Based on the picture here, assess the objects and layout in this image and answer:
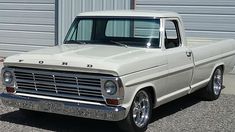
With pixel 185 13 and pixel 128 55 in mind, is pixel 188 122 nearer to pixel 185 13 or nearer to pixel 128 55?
pixel 128 55

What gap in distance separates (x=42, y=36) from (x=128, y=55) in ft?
25.4

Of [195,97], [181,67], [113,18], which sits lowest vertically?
[195,97]

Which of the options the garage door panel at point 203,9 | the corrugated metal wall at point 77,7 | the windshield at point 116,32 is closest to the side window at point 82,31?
the windshield at point 116,32

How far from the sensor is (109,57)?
6516mm

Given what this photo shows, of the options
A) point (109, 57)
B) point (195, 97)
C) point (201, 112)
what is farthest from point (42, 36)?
point (109, 57)

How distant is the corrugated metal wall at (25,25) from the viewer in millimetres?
13969

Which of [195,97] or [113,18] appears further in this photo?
[195,97]

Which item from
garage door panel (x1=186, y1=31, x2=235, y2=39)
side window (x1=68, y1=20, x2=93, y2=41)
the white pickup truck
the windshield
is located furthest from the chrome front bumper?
garage door panel (x1=186, y1=31, x2=235, y2=39)

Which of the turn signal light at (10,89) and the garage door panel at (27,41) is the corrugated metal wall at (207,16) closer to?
the garage door panel at (27,41)

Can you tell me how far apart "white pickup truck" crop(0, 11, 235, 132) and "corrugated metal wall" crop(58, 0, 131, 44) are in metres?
5.00

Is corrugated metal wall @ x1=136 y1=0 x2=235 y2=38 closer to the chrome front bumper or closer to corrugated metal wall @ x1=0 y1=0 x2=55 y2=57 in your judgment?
corrugated metal wall @ x1=0 y1=0 x2=55 y2=57

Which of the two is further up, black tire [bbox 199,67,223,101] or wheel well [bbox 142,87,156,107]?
wheel well [bbox 142,87,156,107]

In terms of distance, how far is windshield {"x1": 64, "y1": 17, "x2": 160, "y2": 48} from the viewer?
7.37 metres

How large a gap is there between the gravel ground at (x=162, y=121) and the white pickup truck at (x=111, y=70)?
371 millimetres
